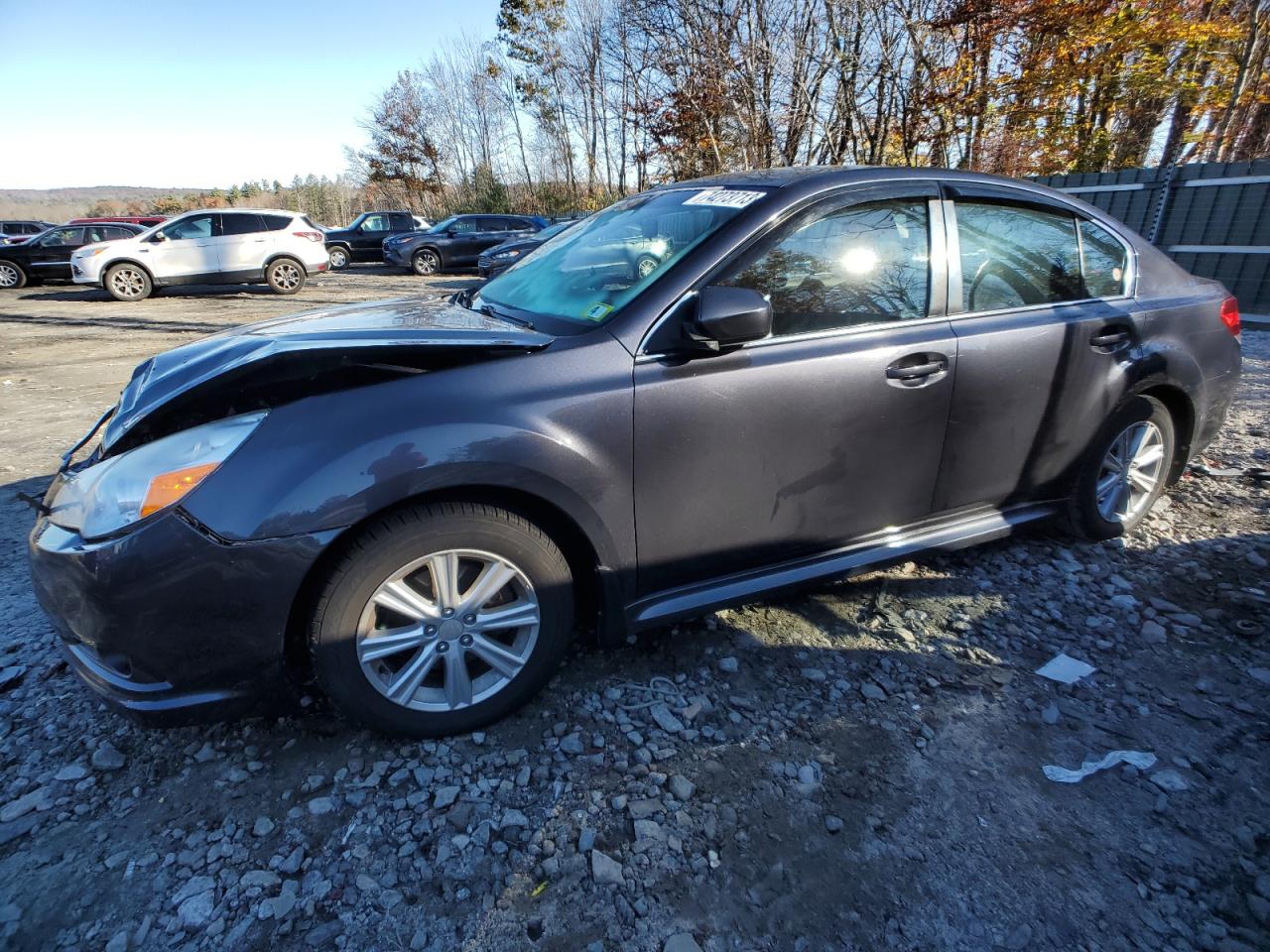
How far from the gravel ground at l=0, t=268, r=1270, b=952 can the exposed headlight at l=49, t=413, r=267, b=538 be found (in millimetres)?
812

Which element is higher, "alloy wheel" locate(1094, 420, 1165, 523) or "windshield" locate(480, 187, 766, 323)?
"windshield" locate(480, 187, 766, 323)

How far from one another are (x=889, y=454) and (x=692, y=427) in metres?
0.83

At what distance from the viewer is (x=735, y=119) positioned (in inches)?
493

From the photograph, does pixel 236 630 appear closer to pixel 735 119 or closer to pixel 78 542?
pixel 78 542

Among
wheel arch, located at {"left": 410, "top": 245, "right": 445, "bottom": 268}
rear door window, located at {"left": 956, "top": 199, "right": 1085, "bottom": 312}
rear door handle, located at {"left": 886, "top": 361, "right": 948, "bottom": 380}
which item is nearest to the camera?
rear door handle, located at {"left": 886, "top": 361, "right": 948, "bottom": 380}

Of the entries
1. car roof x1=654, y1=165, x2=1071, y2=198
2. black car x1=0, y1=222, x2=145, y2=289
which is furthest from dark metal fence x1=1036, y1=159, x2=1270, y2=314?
black car x1=0, y1=222, x2=145, y2=289

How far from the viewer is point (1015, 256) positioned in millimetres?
2775

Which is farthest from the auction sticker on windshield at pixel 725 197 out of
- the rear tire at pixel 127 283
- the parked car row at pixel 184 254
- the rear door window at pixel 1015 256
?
the rear tire at pixel 127 283

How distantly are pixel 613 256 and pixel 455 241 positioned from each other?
59.6 ft

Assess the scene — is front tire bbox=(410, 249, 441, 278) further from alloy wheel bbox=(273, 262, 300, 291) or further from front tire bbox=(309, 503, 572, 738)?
front tire bbox=(309, 503, 572, 738)

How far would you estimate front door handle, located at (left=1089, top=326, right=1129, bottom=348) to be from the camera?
Answer: 288 cm

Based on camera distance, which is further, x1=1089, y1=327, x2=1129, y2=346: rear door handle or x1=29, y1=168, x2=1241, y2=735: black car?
x1=1089, y1=327, x2=1129, y2=346: rear door handle

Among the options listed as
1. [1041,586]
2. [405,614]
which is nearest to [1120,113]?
[1041,586]

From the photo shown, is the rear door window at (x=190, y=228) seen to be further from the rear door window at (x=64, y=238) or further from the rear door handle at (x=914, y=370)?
the rear door handle at (x=914, y=370)
